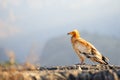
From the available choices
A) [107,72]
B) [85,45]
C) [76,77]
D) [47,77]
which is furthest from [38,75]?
[85,45]

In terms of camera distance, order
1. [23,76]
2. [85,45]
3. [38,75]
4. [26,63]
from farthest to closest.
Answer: [85,45], [38,75], [23,76], [26,63]

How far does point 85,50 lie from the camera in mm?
16891

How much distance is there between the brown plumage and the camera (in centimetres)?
1669

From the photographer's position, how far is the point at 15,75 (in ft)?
34.9

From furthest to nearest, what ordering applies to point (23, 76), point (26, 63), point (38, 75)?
point (38, 75)
point (23, 76)
point (26, 63)

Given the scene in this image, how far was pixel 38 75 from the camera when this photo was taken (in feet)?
38.4

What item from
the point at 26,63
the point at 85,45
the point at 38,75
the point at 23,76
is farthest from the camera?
the point at 85,45

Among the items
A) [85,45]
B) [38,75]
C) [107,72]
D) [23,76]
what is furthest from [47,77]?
[85,45]

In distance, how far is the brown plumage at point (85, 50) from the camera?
16.7 m

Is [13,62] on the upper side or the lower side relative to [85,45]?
lower

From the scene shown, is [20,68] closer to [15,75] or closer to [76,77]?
[15,75]

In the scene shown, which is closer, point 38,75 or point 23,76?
point 23,76

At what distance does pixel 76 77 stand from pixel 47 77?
92 centimetres

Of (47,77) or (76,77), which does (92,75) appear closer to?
(76,77)
